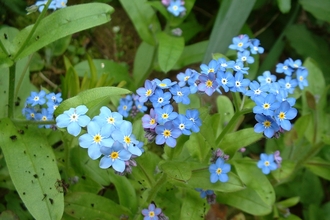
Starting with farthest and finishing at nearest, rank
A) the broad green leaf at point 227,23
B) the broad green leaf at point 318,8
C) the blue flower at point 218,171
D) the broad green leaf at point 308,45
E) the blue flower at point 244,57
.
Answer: the broad green leaf at point 308,45 < the broad green leaf at point 318,8 < the broad green leaf at point 227,23 < the blue flower at point 244,57 < the blue flower at point 218,171

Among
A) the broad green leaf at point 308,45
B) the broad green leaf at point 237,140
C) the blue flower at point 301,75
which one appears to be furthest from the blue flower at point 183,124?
the broad green leaf at point 308,45

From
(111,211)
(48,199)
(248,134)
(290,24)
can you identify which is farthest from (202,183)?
(290,24)

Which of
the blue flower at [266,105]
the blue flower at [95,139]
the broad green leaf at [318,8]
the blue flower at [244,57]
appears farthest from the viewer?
the broad green leaf at [318,8]

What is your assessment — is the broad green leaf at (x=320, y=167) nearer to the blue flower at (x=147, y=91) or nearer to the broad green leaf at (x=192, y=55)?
the broad green leaf at (x=192, y=55)

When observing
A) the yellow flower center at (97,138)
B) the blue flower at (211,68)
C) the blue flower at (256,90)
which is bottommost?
the blue flower at (256,90)

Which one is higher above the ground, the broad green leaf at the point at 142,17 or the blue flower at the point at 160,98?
the blue flower at the point at 160,98

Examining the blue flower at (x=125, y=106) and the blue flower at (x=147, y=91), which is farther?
the blue flower at (x=125, y=106)

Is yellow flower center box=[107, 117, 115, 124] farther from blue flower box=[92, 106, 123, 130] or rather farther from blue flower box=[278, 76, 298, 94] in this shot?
blue flower box=[278, 76, 298, 94]
